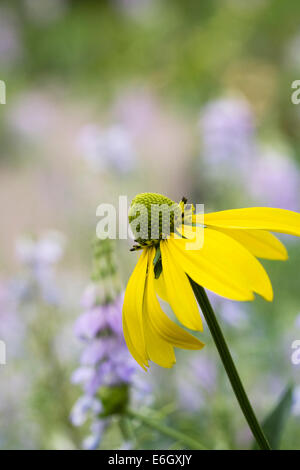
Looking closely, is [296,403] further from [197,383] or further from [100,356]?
[197,383]

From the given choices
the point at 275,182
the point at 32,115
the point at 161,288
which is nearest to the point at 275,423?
the point at 161,288

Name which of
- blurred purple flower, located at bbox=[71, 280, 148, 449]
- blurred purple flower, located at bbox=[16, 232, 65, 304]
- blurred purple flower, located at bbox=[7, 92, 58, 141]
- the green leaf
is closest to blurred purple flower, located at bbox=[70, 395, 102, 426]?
blurred purple flower, located at bbox=[71, 280, 148, 449]

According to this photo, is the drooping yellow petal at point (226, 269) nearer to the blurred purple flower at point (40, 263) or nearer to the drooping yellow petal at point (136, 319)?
the drooping yellow petal at point (136, 319)

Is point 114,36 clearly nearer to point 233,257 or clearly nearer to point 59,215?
point 59,215

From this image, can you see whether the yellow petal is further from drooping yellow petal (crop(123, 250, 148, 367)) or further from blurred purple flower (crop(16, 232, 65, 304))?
blurred purple flower (crop(16, 232, 65, 304))

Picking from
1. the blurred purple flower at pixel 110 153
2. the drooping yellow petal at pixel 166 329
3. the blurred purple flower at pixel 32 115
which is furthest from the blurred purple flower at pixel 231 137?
the blurred purple flower at pixel 32 115

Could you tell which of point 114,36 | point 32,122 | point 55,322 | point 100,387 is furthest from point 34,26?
point 100,387

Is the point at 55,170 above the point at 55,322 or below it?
above
